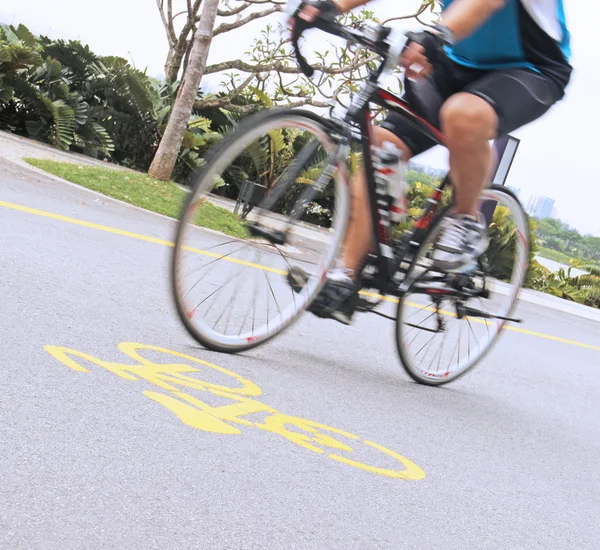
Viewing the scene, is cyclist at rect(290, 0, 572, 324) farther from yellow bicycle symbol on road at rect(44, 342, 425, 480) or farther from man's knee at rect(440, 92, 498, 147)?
yellow bicycle symbol on road at rect(44, 342, 425, 480)

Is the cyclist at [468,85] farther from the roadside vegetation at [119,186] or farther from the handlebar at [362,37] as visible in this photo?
the roadside vegetation at [119,186]

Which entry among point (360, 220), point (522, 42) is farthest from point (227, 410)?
point (522, 42)

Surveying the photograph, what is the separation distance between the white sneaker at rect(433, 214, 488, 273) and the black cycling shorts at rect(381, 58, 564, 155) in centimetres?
40

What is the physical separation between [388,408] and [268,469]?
1.22 metres

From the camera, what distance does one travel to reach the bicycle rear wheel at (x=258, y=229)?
11.6ft

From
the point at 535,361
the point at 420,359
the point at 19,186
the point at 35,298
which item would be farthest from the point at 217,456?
the point at 19,186

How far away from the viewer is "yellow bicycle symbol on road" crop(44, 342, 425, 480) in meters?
3.05

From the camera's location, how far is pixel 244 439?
2941mm

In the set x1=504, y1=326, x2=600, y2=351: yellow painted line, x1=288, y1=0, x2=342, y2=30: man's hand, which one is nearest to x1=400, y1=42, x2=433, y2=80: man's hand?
x1=288, y1=0, x2=342, y2=30: man's hand

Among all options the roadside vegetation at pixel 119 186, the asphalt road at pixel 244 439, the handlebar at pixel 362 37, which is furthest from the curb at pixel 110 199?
the handlebar at pixel 362 37

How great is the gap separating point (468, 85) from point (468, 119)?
0.27m

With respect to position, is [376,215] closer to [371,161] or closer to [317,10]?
[371,161]

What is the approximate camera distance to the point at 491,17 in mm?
3590

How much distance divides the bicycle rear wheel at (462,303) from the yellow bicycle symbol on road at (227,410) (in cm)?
99
